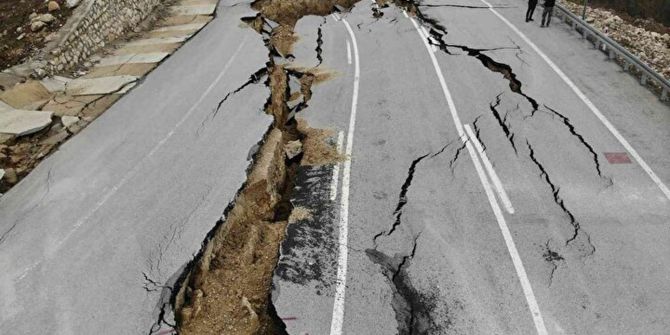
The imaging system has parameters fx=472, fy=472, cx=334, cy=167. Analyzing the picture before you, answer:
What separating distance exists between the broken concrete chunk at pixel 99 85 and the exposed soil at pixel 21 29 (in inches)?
58.9

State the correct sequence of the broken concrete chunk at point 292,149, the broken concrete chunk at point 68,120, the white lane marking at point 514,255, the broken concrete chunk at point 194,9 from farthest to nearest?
the broken concrete chunk at point 194,9, the broken concrete chunk at point 68,120, the broken concrete chunk at point 292,149, the white lane marking at point 514,255

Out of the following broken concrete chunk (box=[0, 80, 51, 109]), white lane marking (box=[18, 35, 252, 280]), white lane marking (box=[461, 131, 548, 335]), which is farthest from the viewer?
broken concrete chunk (box=[0, 80, 51, 109])

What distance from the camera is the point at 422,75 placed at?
11.8 metres

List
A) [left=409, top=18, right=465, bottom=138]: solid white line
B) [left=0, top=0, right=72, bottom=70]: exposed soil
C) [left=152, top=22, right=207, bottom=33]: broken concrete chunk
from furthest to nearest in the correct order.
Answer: [left=152, top=22, right=207, bottom=33]: broken concrete chunk → [left=0, top=0, right=72, bottom=70]: exposed soil → [left=409, top=18, right=465, bottom=138]: solid white line

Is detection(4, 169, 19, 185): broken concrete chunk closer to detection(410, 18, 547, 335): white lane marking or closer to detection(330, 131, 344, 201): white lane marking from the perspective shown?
detection(330, 131, 344, 201): white lane marking

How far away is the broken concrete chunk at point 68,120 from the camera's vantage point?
10.7 meters

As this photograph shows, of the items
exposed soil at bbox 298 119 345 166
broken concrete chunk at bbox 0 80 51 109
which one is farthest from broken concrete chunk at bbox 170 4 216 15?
exposed soil at bbox 298 119 345 166

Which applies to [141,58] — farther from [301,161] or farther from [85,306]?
[85,306]

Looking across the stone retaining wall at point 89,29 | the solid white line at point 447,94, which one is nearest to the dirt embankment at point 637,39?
the solid white line at point 447,94

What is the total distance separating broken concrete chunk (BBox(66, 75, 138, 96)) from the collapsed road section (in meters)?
3.25

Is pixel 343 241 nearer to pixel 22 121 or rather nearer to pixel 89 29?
pixel 22 121

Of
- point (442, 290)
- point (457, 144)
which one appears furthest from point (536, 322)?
point (457, 144)

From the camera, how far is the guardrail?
995cm

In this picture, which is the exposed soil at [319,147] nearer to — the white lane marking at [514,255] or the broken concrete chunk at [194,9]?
the white lane marking at [514,255]
